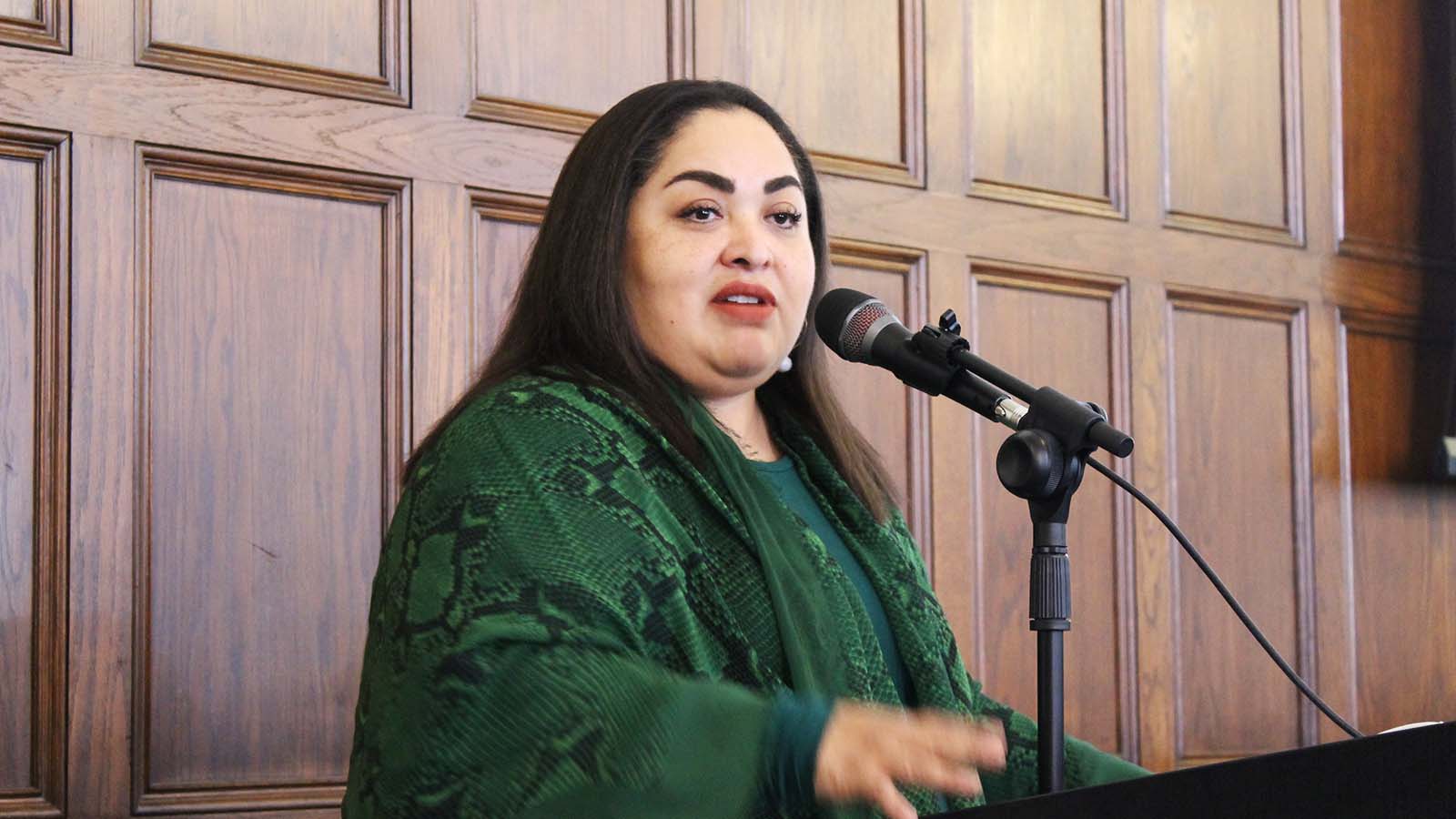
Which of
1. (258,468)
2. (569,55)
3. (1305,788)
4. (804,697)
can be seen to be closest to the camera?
(1305,788)

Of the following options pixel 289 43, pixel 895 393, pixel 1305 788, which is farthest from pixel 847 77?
pixel 1305 788

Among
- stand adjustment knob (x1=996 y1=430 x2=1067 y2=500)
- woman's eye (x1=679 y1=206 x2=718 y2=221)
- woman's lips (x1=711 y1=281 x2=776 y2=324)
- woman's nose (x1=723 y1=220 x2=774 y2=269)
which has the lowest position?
stand adjustment knob (x1=996 y1=430 x2=1067 y2=500)

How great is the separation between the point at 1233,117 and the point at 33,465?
8.51 feet

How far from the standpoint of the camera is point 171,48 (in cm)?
251

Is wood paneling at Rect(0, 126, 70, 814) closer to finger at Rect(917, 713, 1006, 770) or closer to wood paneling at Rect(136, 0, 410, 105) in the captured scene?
wood paneling at Rect(136, 0, 410, 105)

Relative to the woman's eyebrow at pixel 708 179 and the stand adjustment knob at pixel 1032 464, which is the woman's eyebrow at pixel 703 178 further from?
the stand adjustment knob at pixel 1032 464

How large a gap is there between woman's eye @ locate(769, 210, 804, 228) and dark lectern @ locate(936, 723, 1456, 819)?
1039mm

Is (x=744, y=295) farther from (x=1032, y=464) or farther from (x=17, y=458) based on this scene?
(x=17, y=458)

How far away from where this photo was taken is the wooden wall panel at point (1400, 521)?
3785mm

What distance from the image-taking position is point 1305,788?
1035 millimetres

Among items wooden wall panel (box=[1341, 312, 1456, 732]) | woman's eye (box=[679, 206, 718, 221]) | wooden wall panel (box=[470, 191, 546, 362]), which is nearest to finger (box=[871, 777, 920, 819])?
woman's eye (box=[679, 206, 718, 221])

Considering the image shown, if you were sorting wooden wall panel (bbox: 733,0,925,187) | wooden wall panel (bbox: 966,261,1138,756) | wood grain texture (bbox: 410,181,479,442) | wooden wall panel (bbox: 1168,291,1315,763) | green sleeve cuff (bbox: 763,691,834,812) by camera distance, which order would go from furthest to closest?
wooden wall panel (bbox: 1168,291,1315,763) < wooden wall panel (bbox: 966,261,1138,756) < wooden wall panel (bbox: 733,0,925,187) < wood grain texture (bbox: 410,181,479,442) < green sleeve cuff (bbox: 763,691,834,812)

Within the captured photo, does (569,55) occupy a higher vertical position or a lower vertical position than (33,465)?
higher

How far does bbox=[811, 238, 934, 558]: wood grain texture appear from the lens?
316cm
